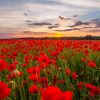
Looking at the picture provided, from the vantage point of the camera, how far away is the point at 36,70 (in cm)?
273

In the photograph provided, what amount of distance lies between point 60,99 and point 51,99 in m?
0.03

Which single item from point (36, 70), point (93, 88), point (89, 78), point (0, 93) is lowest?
point (89, 78)

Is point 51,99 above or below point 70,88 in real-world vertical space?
above

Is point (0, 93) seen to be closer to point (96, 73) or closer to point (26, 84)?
point (26, 84)

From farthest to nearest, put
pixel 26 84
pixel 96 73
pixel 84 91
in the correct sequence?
pixel 96 73 < pixel 26 84 < pixel 84 91

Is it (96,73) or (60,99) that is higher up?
(60,99)

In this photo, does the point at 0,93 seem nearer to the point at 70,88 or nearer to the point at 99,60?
the point at 70,88

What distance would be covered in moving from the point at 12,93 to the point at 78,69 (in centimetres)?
269

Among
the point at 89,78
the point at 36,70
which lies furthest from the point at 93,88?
the point at 89,78

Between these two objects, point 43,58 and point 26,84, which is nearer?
point 43,58

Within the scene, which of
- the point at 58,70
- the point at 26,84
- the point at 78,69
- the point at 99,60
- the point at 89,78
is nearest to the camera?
the point at 26,84

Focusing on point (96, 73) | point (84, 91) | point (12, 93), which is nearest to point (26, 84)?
point (12, 93)

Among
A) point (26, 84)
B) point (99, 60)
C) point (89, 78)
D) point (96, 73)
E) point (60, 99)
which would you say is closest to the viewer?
point (60, 99)

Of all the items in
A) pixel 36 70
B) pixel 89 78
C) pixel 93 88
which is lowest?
pixel 89 78
